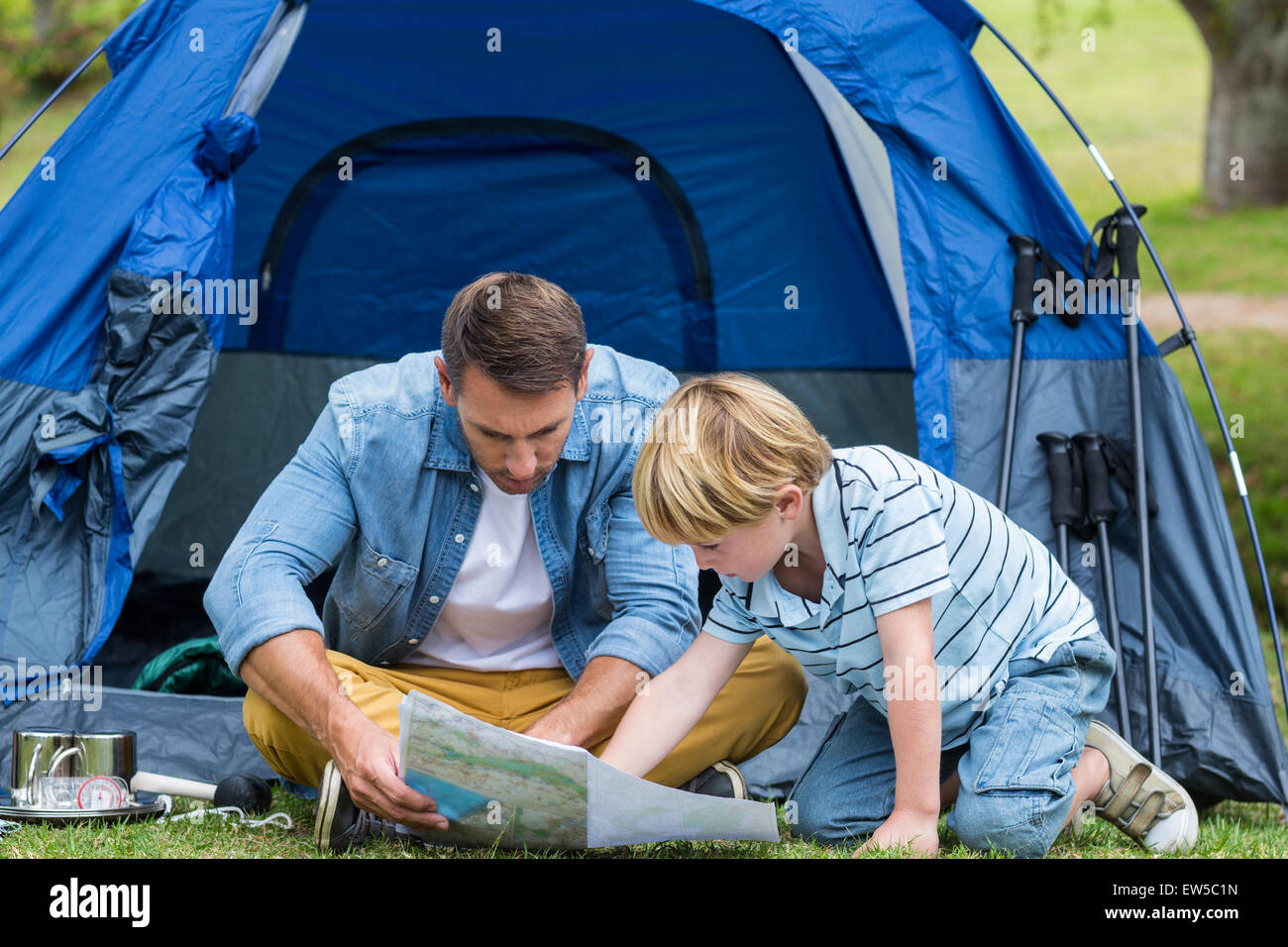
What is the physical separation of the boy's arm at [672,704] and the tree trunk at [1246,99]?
2395 millimetres

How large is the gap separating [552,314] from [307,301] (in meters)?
1.90

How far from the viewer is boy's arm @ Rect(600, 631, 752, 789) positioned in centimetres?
188

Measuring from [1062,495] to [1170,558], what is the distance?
9.2 inches

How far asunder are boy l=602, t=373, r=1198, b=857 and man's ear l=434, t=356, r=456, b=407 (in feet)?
1.29

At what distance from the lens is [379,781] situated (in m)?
1.69

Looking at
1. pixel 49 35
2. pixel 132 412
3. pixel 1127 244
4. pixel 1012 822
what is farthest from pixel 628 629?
pixel 49 35

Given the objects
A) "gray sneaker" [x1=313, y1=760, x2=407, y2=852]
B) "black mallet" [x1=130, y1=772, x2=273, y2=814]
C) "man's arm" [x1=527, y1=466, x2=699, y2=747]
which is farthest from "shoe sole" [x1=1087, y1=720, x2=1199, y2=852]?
"black mallet" [x1=130, y1=772, x2=273, y2=814]

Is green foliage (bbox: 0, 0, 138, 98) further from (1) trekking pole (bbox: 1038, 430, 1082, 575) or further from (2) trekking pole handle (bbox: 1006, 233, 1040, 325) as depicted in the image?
(1) trekking pole (bbox: 1038, 430, 1082, 575)

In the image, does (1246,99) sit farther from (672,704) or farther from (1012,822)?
(672,704)

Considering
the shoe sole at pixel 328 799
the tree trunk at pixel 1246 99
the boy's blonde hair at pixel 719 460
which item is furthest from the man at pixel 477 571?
the tree trunk at pixel 1246 99

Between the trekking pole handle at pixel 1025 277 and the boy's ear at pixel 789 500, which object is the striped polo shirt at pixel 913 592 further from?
the trekking pole handle at pixel 1025 277

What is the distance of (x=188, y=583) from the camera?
135 inches
